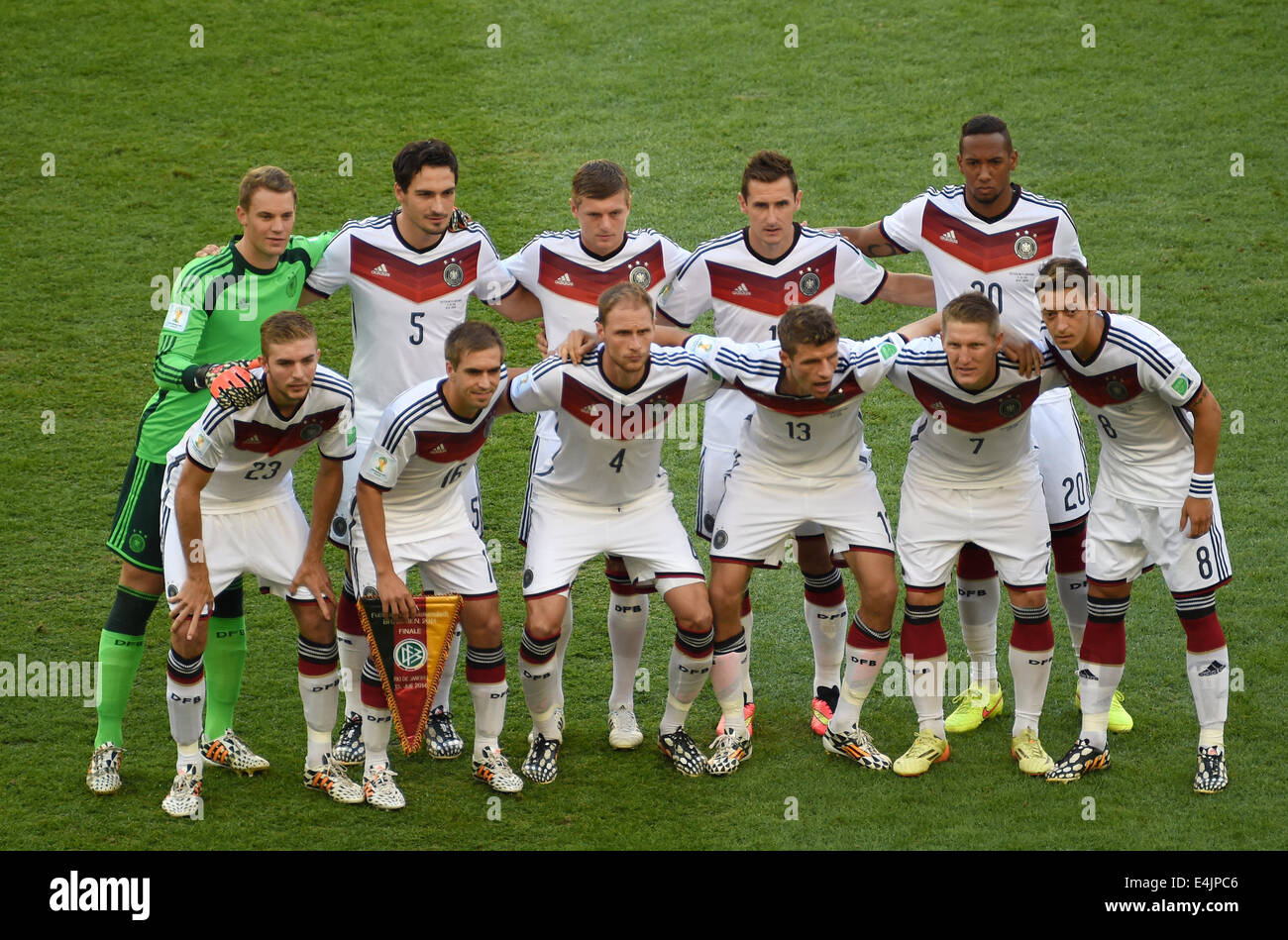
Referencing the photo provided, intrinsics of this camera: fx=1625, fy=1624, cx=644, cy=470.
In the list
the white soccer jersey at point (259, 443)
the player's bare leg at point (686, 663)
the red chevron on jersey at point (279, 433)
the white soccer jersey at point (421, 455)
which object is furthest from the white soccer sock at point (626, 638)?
the red chevron on jersey at point (279, 433)

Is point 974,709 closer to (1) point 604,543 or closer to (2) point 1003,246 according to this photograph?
(1) point 604,543

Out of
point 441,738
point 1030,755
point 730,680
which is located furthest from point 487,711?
point 1030,755

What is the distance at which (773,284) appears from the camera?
268 inches

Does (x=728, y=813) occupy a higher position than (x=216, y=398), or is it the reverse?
(x=216, y=398)

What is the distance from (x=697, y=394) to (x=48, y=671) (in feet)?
10.9

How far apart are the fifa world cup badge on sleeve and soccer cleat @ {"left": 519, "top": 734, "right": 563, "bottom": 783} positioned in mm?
535

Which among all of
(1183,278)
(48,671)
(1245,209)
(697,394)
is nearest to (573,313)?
(697,394)

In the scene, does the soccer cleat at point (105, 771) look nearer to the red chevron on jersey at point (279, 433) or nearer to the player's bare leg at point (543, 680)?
the red chevron on jersey at point (279, 433)

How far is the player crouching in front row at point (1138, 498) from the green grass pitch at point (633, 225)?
30 cm

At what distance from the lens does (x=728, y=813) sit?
20.7 ft

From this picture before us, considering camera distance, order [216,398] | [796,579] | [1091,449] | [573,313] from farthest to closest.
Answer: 1. [1091,449]
2. [796,579]
3. [573,313]
4. [216,398]

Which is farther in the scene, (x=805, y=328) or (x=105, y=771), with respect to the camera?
(x=105, y=771)

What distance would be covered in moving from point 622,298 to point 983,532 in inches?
67.8

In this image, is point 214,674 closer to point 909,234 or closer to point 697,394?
point 697,394
